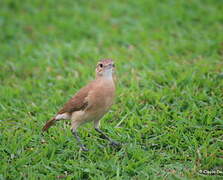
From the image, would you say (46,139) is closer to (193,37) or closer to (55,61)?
(55,61)

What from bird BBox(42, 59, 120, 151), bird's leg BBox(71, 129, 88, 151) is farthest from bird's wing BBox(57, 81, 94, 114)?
bird's leg BBox(71, 129, 88, 151)

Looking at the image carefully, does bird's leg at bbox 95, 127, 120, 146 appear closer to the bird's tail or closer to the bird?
the bird

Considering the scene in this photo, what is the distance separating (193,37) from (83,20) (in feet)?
9.79

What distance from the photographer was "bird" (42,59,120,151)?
4340mm

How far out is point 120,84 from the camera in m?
5.96

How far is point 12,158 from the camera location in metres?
4.24

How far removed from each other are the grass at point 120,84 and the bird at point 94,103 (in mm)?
212

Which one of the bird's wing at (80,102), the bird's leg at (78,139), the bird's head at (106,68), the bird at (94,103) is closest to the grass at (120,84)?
the bird's leg at (78,139)

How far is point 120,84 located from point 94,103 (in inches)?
67.6

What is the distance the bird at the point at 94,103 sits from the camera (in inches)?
171

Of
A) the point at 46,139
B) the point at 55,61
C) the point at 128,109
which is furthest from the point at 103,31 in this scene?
the point at 46,139

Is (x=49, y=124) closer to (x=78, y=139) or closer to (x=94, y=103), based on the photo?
(x=78, y=139)

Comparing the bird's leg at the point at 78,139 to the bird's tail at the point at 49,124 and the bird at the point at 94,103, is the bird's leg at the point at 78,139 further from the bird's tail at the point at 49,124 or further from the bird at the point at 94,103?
the bird's tail at the point at 49,124

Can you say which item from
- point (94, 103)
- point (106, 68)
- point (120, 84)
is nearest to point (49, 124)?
point (94, 103)
